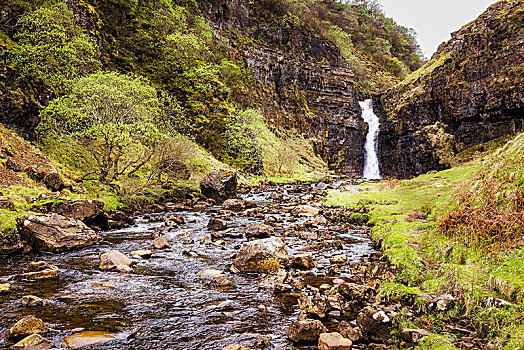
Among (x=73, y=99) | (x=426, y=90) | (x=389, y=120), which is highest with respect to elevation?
(x=426, y=90)

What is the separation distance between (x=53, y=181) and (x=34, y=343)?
14.3m

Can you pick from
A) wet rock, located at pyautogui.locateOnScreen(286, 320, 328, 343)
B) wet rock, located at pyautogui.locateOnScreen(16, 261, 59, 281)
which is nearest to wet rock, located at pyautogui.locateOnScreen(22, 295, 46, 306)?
wet rock, located at pyautogui.locateOnScreen(16, 261, 59, 281)

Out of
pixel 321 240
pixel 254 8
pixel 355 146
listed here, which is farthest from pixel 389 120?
pixel 321 240

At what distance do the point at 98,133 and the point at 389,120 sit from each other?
70.1 m

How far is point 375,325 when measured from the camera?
499cm

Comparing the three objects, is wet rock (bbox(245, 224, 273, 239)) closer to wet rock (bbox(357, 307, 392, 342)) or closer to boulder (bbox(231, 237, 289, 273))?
boulder (bbox(231, 237, 289, 273))

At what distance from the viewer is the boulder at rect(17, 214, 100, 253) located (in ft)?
32.9

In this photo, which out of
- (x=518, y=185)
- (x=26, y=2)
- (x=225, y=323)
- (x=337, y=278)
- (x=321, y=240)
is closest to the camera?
(x=225, y=323)

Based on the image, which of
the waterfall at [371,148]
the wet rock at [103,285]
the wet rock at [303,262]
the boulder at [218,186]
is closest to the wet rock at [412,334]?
the wet rock at [303,262]

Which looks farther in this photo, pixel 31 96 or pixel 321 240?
pixel 31 96

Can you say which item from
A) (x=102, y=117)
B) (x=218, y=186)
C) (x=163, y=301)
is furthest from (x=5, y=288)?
(x=218, y=186)

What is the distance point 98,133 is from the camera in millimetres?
17906

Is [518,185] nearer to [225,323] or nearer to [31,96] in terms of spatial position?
[225,323]

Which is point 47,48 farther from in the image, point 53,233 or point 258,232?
point 258,232
